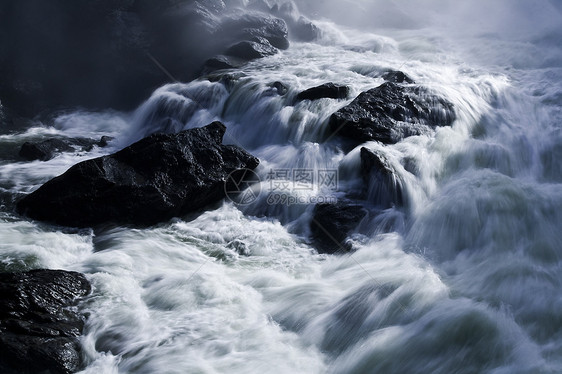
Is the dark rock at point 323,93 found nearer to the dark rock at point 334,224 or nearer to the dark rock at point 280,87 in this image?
the dark rock at point 280,87

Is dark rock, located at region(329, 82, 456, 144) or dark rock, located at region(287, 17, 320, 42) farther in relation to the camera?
dark rock, located at region(287, 17, 320, 42)

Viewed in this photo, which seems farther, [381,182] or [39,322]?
[381,182]

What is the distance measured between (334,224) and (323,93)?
12.1ft

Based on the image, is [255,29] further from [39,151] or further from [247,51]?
[39,151]

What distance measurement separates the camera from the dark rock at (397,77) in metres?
9.78

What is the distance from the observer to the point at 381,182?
6.51 meters

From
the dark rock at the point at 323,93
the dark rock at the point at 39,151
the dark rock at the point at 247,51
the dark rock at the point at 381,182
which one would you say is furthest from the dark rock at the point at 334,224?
the dark rock at the point at 247,51

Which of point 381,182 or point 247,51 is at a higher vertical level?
point 247,51

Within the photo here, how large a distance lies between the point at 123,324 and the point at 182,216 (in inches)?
87.1

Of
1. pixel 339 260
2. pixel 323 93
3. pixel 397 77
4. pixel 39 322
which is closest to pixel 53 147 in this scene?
pixel 323 93

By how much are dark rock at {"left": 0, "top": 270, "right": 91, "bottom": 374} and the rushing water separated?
0.59 feet

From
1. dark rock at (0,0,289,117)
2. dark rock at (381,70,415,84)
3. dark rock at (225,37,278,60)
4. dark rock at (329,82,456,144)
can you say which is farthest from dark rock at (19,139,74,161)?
dark rock at (381,70,415,84)

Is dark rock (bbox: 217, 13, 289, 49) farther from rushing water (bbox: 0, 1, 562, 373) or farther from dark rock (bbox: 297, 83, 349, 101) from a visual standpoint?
dark rock (bbox: 297, 83, 349, 101)

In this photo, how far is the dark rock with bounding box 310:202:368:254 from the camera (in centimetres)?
590
